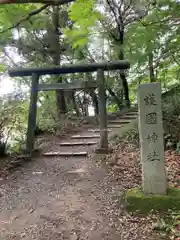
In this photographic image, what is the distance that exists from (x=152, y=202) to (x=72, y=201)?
1.28 meters

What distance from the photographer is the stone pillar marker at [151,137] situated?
14.2 feet

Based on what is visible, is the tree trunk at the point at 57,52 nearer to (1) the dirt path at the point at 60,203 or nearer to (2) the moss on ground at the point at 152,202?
(1) the dirt path at the point at 60,203

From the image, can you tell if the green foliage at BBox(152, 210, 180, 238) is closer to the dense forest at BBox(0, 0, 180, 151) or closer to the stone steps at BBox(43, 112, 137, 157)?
the stone steps at BBox(43, 112, 137, 157)

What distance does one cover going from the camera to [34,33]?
12.0 metres

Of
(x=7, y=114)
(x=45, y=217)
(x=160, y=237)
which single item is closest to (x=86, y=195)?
(x=45, y=217)

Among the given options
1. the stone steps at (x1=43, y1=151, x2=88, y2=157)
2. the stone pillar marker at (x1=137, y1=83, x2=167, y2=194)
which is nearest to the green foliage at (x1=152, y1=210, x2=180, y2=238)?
the stone pillar marker at (x1=137, y1=83, x2=167, y2=194)

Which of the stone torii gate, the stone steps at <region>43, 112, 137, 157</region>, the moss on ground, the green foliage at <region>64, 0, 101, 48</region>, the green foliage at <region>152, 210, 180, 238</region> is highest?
the green foliage at <region>64, 0, 101, 48</region>

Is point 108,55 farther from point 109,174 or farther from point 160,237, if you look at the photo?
point 160,237

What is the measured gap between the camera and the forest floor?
3.83m

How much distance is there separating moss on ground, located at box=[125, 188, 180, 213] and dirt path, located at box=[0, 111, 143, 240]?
24 centimetres

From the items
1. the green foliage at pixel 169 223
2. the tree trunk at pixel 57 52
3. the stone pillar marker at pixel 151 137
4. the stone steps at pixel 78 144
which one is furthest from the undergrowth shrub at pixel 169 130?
the tree trunk at pixel 57 52

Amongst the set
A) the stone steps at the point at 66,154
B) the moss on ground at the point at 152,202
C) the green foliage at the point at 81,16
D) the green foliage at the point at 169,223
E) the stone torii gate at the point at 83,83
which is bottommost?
the green foliage at the point at 169,223

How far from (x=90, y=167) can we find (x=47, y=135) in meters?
3.42

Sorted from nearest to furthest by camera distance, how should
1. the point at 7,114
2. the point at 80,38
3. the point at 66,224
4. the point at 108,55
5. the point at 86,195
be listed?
the point at 66,224, the point at 86,195, the point at 7,114, the point at 80,38, the point at 108,55
